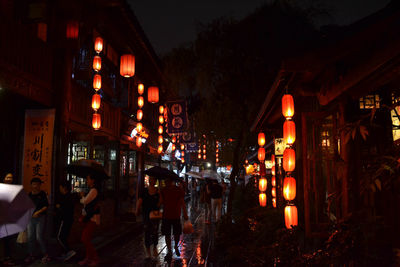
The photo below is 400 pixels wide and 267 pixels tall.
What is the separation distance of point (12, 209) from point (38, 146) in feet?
27.4

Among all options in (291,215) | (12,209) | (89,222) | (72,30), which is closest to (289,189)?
(291,215)

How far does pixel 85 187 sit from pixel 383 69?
41.6ft

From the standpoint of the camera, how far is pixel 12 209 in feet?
11.5

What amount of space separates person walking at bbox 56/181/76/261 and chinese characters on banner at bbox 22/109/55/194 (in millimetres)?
2142

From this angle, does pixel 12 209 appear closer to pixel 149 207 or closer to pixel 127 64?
pixel 149 207

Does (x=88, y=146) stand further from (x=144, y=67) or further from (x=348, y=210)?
(x=348, y=210)

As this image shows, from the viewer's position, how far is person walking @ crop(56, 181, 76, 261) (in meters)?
9.07

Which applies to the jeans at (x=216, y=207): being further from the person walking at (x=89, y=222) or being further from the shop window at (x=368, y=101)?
the shop window at (x=368, y=101)

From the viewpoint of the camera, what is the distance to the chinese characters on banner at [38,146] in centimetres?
1102

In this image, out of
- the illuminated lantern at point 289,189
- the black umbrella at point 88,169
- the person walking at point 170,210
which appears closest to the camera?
the illuminated lantern at point 289,189

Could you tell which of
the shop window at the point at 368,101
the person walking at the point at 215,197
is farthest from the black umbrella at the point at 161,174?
the person walking at the point at 215,197

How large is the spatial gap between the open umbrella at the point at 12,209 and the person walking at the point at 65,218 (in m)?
5.79

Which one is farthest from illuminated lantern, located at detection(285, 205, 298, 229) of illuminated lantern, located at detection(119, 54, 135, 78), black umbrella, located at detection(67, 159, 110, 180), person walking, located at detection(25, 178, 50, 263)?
illuminated lantern, located at detection(119, 54, 135, 78)

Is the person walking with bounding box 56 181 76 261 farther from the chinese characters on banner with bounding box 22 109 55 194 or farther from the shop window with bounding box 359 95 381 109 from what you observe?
the shop window with bounding box 359 95 381 109
